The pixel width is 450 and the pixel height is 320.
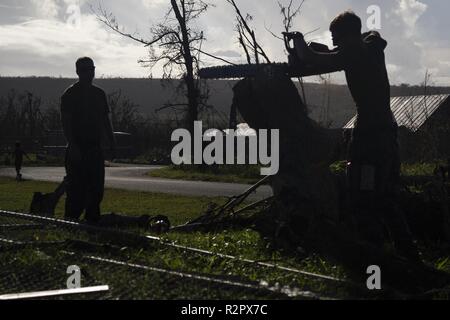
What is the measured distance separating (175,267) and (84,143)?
3.64m

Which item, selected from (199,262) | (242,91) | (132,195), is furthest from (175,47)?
(199,262)

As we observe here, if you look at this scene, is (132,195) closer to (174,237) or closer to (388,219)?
(174,237)

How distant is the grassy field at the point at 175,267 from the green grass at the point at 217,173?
16312 millimetres

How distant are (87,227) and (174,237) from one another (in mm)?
920

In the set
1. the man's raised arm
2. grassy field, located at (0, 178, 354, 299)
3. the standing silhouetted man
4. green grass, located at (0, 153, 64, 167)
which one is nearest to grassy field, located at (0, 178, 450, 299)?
grassy field, located at (0, 178, 354, 299)

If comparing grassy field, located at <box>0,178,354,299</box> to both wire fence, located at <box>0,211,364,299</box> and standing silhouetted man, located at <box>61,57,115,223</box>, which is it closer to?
wire fence, located at <box>0,211,364,299</box>

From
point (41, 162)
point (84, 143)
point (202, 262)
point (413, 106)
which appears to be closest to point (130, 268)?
point (202, 262)

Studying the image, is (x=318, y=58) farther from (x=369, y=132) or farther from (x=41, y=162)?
(x=41, y=162)

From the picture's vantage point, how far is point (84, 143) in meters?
8.68

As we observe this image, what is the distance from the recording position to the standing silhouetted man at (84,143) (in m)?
8.59

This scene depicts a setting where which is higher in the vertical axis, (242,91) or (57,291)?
(242,91)

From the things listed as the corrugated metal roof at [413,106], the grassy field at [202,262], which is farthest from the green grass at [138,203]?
the corrugated metal roof at [413,106]

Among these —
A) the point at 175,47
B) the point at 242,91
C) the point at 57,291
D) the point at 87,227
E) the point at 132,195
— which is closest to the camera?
the point at 57,291

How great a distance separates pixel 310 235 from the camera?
6039 mm
